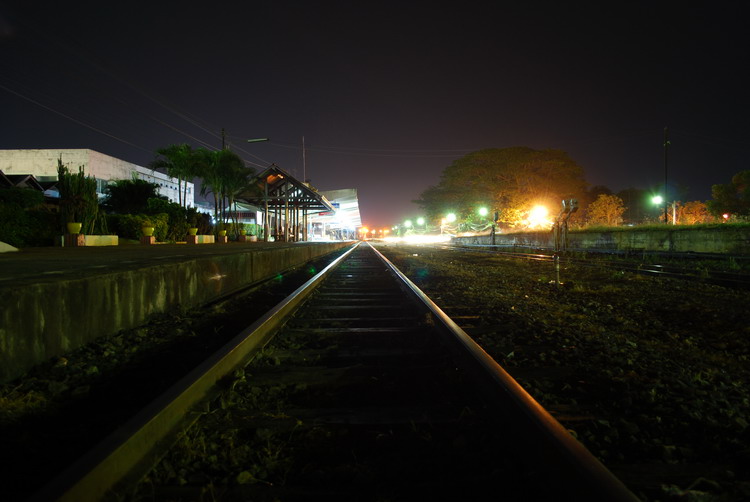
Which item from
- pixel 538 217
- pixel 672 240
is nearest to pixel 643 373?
pixel 672 240

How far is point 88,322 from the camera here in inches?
125

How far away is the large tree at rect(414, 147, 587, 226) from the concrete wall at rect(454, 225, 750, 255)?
49.1 ft

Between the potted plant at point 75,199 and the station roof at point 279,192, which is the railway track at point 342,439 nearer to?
the potted plant at point 75,199

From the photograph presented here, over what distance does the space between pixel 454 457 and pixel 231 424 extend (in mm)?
1120

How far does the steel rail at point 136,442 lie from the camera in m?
1.12

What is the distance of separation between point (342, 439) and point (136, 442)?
87 cm

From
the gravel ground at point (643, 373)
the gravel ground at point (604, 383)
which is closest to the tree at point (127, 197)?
the gravel ground at point (604, 383)

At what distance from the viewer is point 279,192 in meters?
24.6

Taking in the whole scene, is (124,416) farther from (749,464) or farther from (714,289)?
(714,289)

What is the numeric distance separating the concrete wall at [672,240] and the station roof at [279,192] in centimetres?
1632

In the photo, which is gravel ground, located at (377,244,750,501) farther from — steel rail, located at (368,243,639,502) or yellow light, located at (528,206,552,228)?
yellow light, located at (528,206,552,228)

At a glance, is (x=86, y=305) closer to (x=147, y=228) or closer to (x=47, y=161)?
(x=147, y=228)

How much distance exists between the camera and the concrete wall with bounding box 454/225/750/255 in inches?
530

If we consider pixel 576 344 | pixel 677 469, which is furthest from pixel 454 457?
pixel 576 344
